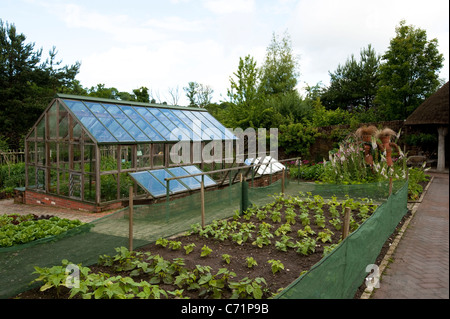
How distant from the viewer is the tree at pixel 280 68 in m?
31.6

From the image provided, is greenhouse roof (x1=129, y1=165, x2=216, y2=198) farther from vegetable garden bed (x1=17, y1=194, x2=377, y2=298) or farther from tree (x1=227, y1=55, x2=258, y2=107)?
tree (x1=227, y1=55, x2=258, y2=107)

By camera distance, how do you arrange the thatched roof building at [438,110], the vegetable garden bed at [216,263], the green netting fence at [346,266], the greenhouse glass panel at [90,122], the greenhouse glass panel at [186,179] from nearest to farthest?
the thatched roof building at [438,110]
the green netting fence at [346,266]
the vegetable garden bed at [216,263]
the greenhouse glass panel at [90,122]
the greenhouse glass panel at [186,179]

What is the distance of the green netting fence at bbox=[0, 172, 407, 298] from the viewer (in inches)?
165

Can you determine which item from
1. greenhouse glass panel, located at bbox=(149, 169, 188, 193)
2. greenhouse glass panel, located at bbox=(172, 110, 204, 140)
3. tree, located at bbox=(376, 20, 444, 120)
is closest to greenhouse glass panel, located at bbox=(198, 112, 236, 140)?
greenhouse glass panel, located at bbox=(172, 110, 204, 140)

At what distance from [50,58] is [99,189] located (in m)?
16.7

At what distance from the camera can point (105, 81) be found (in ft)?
132

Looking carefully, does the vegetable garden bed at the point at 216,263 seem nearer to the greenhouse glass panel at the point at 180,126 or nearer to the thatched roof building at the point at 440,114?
the thatched roof building at the point at 440,114

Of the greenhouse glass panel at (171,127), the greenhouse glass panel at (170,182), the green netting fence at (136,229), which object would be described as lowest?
the green netting fence at (136,229)

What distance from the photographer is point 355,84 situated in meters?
30.1

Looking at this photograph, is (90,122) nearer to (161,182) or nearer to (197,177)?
(161,182)

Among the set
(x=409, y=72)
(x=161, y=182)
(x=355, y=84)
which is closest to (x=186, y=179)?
(x=161, y=182)

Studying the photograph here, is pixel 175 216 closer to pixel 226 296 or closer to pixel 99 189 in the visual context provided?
pixel 226 296

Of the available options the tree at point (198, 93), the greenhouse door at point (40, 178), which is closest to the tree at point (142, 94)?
the tree at point (198, 93)
